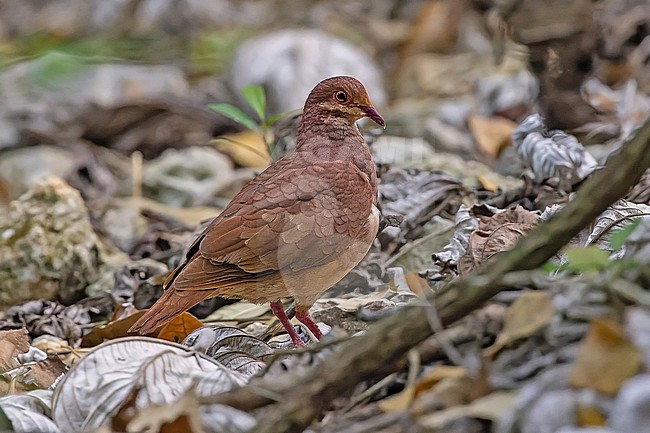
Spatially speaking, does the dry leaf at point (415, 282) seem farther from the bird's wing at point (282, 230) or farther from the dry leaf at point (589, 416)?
the dry leaf at point (589, 416)

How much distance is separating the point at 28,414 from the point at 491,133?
438 cm

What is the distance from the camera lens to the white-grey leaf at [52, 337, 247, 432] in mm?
2627

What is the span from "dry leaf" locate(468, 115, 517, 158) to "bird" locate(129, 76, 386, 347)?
2.50 m

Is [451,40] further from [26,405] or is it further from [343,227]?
[26,405]

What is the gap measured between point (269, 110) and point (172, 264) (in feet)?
9.97

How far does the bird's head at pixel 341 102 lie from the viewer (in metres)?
4.31

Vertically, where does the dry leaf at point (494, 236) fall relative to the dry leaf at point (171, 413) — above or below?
below

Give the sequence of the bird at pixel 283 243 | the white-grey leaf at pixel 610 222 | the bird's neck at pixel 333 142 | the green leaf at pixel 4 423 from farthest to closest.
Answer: the bird's neck at pixel 333 142 < the bird at pixel 283 243 < the white-grey leaf at pixel 610 222 < the green leaf at pixel 4 423

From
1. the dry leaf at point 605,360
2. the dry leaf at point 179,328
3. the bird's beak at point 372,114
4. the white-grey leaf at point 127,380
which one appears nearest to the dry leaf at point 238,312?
the dry leaf at point 179,328

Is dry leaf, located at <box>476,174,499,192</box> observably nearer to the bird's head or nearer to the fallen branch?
the bird's head

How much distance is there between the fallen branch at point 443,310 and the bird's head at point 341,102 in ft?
6.64

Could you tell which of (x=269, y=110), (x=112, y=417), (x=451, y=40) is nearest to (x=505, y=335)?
(x=112, y=417)

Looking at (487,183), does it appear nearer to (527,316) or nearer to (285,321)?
(285,321)

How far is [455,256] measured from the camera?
3816mm
